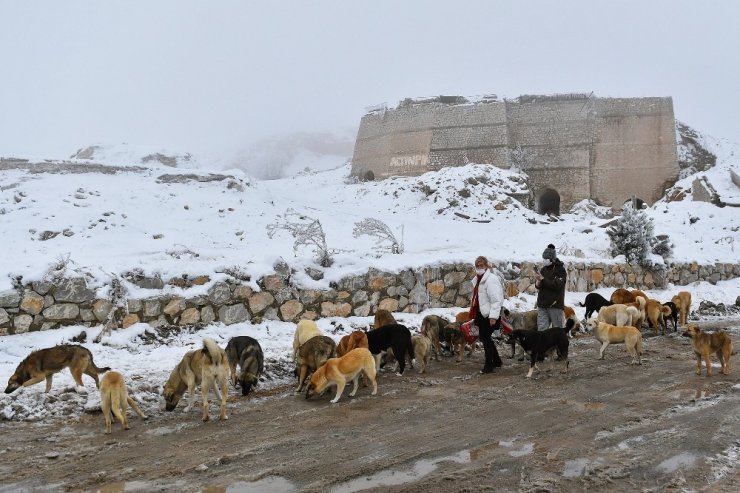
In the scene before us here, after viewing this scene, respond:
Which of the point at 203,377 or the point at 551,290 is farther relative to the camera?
the point at 551,290

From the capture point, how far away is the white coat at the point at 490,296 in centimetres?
806

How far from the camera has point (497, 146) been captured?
4162cm

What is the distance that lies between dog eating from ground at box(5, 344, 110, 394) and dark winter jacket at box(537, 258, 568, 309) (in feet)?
20.6

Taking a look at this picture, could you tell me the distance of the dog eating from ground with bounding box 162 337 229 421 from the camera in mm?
5867

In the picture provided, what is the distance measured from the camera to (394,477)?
4145mm

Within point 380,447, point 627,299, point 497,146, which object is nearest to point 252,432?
point 380,447

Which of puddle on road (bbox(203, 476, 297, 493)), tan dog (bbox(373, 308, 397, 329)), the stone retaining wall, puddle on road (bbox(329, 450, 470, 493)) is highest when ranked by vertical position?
the stone retaining wall

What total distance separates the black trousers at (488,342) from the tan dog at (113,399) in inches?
187

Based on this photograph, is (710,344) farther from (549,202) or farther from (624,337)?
(549,202)

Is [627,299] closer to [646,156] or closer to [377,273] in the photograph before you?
[377,273]

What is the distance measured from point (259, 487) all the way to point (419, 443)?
1.49 metres

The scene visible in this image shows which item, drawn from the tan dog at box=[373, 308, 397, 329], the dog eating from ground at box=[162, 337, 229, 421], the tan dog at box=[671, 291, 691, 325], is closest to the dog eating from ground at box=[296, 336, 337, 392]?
the dog eating from ground at box=[162, 337, 229, 421]

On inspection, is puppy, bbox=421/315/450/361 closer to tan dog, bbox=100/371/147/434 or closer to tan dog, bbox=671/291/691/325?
tan dog, bbox=100/371/147/434

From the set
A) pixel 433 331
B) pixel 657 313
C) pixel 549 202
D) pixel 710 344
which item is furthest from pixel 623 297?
pixel 549 202
